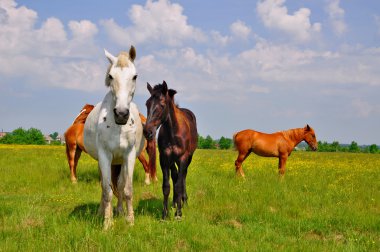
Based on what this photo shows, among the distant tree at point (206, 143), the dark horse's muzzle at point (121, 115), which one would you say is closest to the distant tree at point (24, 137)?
the distant tree at point (206, 143)

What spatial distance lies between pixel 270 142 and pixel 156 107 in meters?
8.35

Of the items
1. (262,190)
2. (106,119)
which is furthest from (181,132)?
(262,190)

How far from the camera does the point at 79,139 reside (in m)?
10.8

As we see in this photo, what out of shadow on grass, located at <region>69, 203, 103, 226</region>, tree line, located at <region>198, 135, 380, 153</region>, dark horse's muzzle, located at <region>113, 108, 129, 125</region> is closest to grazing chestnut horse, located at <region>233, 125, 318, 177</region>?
shadow on grass, located at <region>69, 203, 103, 226</region>

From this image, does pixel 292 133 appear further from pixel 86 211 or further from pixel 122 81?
pixel 122 81

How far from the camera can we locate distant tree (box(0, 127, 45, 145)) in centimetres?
8293

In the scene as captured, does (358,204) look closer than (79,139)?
Yes

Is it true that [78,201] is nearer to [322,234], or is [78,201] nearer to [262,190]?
[262,190]

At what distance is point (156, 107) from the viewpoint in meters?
5.80

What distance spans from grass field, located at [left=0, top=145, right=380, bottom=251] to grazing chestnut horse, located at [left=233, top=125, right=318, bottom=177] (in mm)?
2455

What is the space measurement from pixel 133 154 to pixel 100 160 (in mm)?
534

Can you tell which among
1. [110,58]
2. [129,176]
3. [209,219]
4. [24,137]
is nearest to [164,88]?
[110,58]

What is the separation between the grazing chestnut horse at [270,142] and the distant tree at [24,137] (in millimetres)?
81497

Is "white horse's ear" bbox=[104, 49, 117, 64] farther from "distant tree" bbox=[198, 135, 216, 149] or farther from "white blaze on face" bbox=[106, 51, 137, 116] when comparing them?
"distant tree" bbox=[198, 135, 216, 149]
